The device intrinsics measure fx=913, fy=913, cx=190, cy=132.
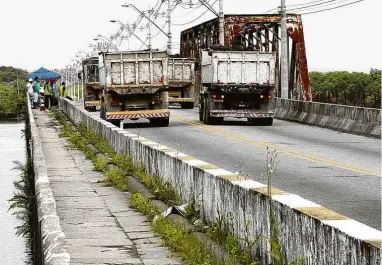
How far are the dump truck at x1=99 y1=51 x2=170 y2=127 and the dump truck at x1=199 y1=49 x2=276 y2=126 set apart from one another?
1.80m

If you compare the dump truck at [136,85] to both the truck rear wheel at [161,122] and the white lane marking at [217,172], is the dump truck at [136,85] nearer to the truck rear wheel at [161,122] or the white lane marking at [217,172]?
the truck rear wheel at [161,122]

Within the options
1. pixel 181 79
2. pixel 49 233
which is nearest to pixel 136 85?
pixel 181 79

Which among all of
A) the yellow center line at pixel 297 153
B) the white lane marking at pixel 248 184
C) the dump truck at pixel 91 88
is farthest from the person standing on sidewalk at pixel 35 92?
the white lane marking at pixel 248 184

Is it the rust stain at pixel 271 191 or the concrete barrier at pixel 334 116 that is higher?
the rust stain at pixel 271 191

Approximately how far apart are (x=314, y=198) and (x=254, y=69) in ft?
64.5

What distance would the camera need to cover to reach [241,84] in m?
31.8

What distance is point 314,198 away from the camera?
486 inches

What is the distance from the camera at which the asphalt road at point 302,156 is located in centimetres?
1247

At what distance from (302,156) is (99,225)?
981 centimetres

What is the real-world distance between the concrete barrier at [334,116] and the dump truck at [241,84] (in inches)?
72.4

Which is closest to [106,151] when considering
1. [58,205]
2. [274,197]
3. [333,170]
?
[333,170]

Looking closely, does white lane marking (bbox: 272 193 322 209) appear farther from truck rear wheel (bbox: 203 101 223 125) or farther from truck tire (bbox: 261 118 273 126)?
truck tire (bbox: 261 118 273 126)

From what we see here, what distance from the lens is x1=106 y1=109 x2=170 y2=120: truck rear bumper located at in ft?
107

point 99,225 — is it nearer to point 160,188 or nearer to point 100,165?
point 160,188
